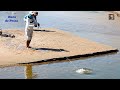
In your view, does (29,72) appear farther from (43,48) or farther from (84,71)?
(43,48)

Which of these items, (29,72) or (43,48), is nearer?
(29,72)

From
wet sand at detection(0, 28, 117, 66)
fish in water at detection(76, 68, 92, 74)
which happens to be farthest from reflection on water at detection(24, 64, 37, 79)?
fish in water at detection(76, 68, 92, 74)

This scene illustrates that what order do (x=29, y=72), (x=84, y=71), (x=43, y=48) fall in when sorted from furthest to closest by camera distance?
(x=43, y=48) → (x=84, y=71) → (x=29, y=72)

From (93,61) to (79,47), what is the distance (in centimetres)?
190

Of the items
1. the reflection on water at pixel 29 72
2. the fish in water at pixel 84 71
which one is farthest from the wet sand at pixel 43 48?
the fish in water at pixel 84 71

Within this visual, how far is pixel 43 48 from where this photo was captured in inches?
452

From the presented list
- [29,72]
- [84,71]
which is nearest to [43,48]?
[29,72]

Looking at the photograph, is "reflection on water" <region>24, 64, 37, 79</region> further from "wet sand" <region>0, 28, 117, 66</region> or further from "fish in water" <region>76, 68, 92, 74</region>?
"fish in water" <region>76, 68, 92, 74</region>

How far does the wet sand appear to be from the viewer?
980 cm

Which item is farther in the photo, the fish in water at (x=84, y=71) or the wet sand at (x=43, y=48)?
the wet sand at (x=43, y=48)

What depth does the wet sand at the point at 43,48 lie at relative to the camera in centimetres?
980

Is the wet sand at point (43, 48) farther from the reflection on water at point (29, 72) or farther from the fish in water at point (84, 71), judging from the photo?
the fish in water at point (84, 71)

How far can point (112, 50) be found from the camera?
1138 centimetres
